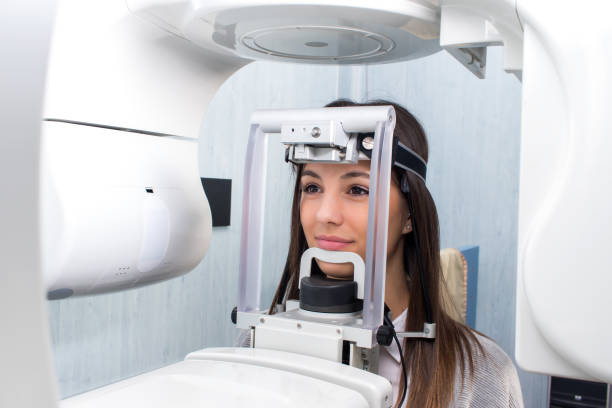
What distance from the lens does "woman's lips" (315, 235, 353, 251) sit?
1.07 m

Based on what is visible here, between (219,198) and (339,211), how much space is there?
103 cm

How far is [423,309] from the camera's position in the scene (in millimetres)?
1189

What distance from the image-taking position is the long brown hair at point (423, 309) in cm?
107

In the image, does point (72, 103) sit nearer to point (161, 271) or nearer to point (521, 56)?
point (161, 271)

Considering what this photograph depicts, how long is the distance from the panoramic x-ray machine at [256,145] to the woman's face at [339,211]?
149 mm

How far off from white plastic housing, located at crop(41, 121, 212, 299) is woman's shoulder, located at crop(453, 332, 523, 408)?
22.7 inches

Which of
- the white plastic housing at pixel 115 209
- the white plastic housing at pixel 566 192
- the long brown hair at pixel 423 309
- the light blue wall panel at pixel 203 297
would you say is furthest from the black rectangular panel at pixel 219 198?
the white plastic housing at pixel 566 192

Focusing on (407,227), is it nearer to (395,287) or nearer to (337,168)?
(395,287)

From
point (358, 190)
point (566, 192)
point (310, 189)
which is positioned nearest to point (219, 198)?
point (310, 189)

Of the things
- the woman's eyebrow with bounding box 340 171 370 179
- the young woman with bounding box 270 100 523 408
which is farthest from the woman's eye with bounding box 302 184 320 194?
Answer: the woman's eyebrow with bounding box 340 171 370 179

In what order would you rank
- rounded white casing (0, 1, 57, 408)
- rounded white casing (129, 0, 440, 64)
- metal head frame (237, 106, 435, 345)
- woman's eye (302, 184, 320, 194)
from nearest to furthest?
1. rounded white casing (0, 1, 57, 408)
2. rounded white casing (129, 0, 440, 64)
3. metal head frame (237, 106, 435, 345)
4. woman's eye (302, 184, 320, 194)

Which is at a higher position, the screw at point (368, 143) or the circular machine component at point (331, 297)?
the screw at point (368, 143)

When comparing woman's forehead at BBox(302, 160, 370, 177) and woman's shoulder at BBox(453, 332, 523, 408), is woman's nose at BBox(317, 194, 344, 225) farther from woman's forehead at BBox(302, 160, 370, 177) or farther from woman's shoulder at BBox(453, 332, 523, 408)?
woman's shoulder at BBox(453, 332, 523, 408)

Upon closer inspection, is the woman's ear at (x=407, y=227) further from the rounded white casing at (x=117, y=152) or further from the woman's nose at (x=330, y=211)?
the rounded white casing at (x=117, y=152)
